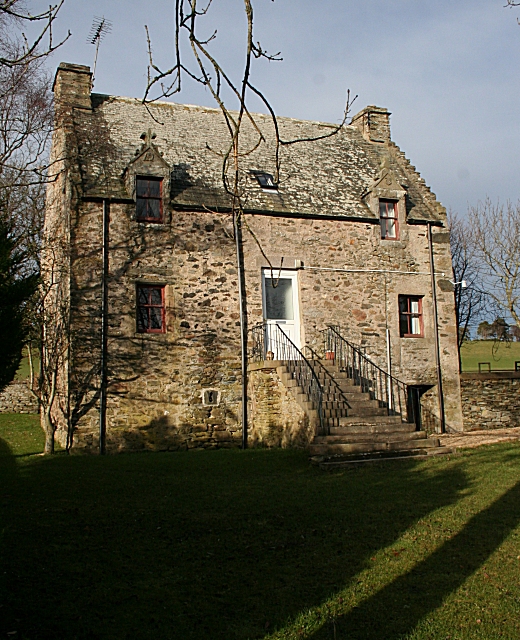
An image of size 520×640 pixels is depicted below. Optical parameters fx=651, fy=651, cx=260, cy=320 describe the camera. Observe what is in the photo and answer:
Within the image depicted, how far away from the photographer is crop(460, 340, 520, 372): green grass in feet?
143

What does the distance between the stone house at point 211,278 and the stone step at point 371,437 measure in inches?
16.3

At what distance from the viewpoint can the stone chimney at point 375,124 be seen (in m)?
21.9

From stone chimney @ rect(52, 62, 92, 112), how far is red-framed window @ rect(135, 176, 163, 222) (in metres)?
3.66

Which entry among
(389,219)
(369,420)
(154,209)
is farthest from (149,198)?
(369,420)

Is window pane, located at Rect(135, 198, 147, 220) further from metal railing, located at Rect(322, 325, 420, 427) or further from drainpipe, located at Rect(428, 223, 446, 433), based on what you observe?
drainpipe, located at Rect(428, 223, 446, 433)

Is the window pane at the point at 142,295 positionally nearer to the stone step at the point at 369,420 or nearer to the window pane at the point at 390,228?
the stone step at the point at 369,420

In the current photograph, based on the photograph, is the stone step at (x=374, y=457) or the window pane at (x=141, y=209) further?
the window pane at (x=141, y=209)

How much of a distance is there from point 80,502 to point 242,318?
8240mm

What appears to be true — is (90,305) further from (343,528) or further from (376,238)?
(343,528)

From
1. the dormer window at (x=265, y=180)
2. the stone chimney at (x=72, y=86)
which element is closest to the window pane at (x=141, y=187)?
the dormer window at (x=265, y=180)

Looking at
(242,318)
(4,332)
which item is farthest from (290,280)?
(4,332)

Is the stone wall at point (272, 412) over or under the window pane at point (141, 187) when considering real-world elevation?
under

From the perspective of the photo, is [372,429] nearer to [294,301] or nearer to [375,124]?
[294,301]

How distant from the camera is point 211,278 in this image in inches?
664
